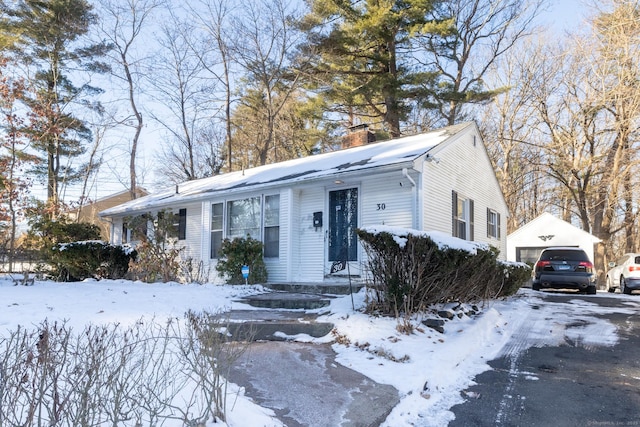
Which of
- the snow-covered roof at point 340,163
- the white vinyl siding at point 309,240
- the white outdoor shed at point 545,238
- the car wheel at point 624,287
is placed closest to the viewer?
the snow-covered roof at point 340,163

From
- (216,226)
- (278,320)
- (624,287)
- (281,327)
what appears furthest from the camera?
(624,287)

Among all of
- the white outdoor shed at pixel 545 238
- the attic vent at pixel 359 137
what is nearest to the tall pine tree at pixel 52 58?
the attic vent at pixel 359 137

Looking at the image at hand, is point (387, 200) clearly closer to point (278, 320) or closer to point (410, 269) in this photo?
point (410, 269)

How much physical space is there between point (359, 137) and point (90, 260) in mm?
8335

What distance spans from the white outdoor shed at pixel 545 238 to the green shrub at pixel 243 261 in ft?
54.0

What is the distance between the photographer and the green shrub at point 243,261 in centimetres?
1043

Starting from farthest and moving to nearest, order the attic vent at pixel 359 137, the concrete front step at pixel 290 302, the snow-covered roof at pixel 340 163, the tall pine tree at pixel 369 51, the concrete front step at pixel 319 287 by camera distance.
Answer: the tall pine tree at pixel 369 51 → the attic vent at pixel 359 137 → the snow-covered roof at pixel 340 163 → the concrete front step at pixel 319 287 → the concrete front step at pixel 290 302

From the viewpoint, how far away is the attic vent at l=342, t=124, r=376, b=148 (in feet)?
45.7

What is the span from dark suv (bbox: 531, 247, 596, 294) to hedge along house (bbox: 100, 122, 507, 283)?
6.09 feet

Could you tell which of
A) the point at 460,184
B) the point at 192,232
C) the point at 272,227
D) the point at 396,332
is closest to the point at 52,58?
the point at 192,232

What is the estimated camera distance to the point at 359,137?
555 inches

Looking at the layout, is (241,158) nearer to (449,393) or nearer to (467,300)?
(467,300)

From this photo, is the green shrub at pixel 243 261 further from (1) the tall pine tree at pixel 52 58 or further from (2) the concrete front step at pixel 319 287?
(1) the tall pine tree at pixel 52 58

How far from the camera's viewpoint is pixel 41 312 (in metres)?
5.46
